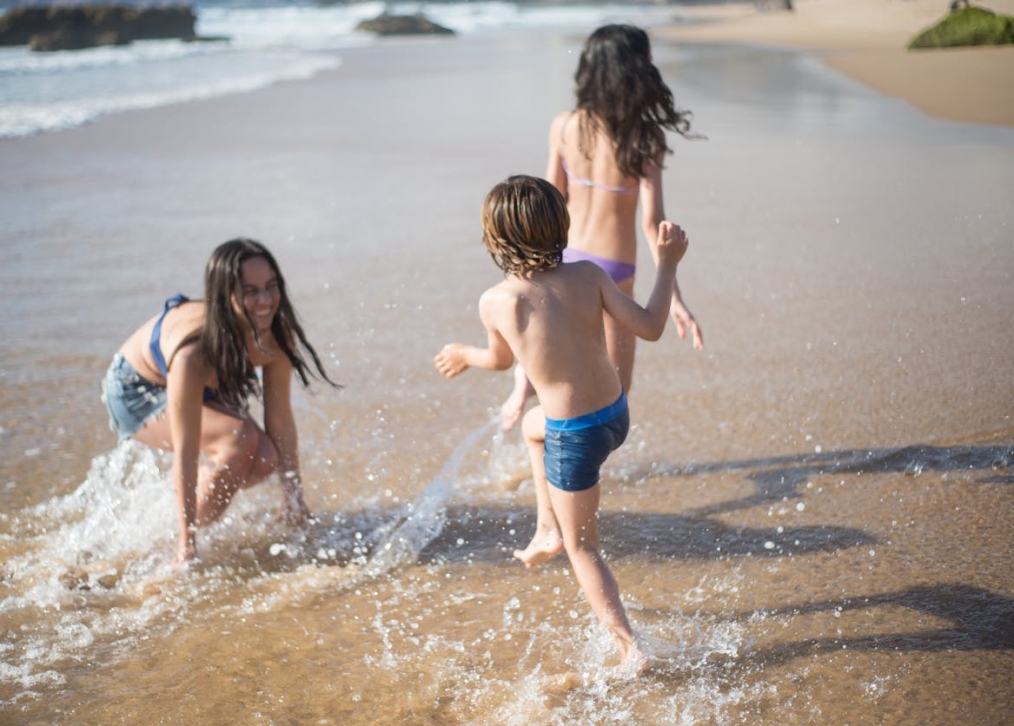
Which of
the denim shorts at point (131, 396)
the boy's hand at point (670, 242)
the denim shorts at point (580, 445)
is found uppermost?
the boy's hand at point (670, 242)

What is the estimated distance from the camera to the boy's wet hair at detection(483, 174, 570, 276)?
110 inches

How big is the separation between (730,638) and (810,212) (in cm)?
572

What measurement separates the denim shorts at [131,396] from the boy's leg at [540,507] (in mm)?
1598

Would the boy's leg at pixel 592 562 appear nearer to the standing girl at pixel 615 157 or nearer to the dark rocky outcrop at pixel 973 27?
the standing girl at pixel 615 157

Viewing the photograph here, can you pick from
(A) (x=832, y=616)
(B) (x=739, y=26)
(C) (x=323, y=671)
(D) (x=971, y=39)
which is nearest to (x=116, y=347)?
(C) (x=323, y=671)

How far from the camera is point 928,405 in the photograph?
4.77m

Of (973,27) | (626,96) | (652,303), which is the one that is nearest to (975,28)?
(973,27)

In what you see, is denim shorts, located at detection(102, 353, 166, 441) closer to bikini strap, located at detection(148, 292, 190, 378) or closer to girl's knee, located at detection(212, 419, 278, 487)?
bikini strap, located at detection(148, 292, 190, 378)

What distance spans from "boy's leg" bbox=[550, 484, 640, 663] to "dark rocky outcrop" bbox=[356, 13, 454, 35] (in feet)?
133

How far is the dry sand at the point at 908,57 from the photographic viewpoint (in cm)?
1306

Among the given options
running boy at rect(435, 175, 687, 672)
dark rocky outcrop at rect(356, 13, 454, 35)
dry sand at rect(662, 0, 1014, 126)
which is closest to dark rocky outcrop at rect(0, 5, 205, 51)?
dark rocky outcrop at rect(356, 13, 454, 35)

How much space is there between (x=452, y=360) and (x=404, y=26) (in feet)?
136

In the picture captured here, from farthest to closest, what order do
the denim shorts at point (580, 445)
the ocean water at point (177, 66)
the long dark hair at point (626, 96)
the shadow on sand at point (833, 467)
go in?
1. the ocean water at point (177, 66)
2. the shadow on sand at point (833, 467)
3. the long dark hair at point (626, 96)
4. the denim shorts at point (580, 445)

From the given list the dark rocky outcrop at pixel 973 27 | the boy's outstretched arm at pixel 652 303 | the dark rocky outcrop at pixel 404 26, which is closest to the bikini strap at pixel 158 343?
the boy's outstretched arm at pixel 652 303
